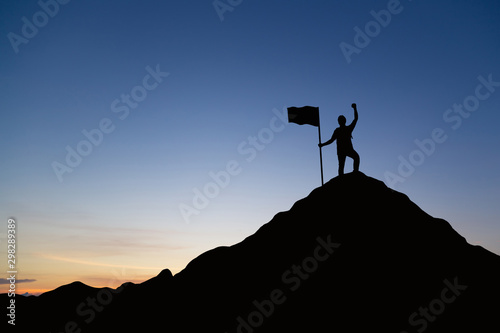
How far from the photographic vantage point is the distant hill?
1157 cm

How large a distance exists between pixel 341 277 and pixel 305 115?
23.0ft

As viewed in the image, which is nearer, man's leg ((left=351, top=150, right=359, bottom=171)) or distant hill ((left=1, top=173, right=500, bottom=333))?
distant hill ((left=1, top=173, right=500, bottom=333))

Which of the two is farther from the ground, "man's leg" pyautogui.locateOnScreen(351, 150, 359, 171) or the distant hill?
"man's leg" pyautogui.locateOnScreen(351, 150, 359, 171)

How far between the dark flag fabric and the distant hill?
2812 mm

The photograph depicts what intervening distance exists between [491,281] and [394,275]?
3.85 meters

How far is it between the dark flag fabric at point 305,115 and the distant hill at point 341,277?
9.23ft

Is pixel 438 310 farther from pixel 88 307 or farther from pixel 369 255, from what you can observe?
pixel 88 307

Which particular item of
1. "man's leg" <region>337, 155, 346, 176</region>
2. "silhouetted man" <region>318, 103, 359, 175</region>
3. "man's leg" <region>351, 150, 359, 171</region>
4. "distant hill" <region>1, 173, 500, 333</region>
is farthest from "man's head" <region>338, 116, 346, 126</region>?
"distant hill" <region>1, 173, 500, 333</region>

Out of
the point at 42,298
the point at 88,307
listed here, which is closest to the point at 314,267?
the point at 88,307

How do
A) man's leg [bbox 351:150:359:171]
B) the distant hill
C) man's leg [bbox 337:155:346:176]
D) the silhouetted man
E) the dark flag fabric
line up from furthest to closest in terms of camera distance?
the dark flag fabric < man's leg [bbox 337:155:346:176] < man's leg [bbox 351:150:359:171] < the silhouetted man < the distant hill

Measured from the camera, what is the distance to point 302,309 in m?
Result: 12.0

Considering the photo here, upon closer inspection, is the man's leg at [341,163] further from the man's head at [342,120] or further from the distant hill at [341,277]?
the man's head at [342,120]

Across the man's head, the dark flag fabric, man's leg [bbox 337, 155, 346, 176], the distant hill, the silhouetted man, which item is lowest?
the distant hill

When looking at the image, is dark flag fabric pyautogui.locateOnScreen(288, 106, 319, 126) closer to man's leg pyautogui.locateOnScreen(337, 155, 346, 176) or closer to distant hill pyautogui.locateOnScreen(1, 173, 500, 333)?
man's leg pyautogui.locateOnScreen(337, 155, 346, 176)
